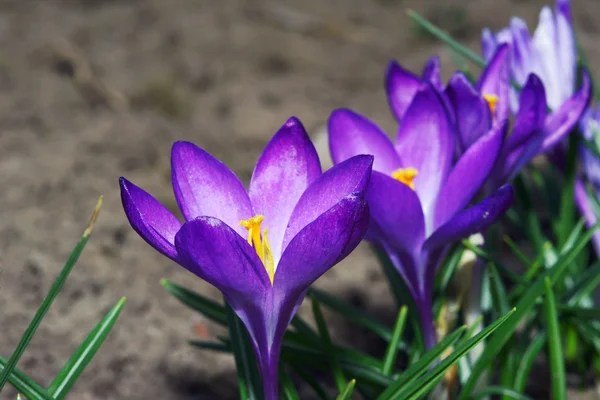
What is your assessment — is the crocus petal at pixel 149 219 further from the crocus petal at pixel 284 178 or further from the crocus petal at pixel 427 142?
the crocus petal at pixel 427 142

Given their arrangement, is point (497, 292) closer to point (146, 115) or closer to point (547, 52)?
point (547, 52)

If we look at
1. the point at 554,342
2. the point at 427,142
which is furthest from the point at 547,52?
the point at 554,342

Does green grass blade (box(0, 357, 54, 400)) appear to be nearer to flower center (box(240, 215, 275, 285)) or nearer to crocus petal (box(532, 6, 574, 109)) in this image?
flower center (box(240, 215, 275, 285))

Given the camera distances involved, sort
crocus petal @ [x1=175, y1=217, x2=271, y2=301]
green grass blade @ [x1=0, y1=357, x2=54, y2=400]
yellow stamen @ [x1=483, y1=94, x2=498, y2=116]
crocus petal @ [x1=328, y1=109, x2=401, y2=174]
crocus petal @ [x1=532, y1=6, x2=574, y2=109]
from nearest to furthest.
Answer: crocus petal @ [x1=175, y1=217, x2=271, y2=301] → green grass blade @ [x1=0, y1=357, x2=54, y2=400] → crocus petal @ [x1=328, y1=109, x2=401, y2=174] → yellow stamen @ [x1=483, y1=94, x2=498, y2=116] → crocus petal @ [x1=532, y1=6, x2=574, y2=109]

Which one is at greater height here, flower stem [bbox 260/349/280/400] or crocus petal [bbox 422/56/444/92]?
crocus petal [bbox 422/56/444/92]

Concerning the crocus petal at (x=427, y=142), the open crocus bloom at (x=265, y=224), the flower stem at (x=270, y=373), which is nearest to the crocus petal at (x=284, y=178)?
the open crocus bloom at (x=265, y=224)

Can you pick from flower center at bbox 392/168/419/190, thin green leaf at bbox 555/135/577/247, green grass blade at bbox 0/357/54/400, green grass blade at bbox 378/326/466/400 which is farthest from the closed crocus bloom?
green grass blade at bbox 0/357/54/400
